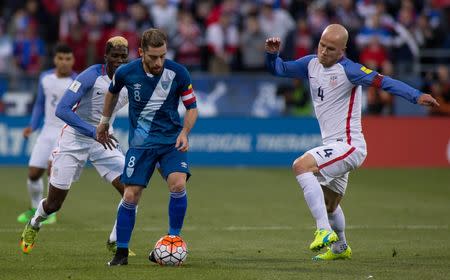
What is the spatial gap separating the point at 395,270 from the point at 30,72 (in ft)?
46.1

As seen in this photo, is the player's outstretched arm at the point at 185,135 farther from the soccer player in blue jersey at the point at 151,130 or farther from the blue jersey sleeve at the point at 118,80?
the blue jersey sleeve at the point at 118,80

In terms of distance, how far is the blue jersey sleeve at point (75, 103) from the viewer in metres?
10.1

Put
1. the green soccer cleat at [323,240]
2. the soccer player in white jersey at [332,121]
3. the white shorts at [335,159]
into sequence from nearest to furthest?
the green soccer cleat at [323,240] < the soccer player in white jersey at [332,121] < the white shorts at [335,159]

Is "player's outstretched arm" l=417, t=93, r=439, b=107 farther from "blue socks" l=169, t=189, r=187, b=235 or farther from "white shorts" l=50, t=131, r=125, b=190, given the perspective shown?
"white shorts" l=50, t=131, r=125, b=190

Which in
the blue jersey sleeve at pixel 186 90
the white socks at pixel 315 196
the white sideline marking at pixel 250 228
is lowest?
the white sideline marking at pixel 250 228

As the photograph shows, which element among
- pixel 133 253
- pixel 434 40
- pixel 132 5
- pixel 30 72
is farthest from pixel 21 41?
pixel 133 253

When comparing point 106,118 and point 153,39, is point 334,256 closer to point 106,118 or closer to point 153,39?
point 106,118

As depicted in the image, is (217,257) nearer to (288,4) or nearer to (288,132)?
(288,132)

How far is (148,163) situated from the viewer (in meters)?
9.42

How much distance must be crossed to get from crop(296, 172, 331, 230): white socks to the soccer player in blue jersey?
118 centimetres

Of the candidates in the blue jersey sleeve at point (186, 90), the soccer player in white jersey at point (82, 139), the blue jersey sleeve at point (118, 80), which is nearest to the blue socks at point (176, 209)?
the blue jersey sleeve at point (186, 90)

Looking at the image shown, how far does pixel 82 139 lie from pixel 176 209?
1748mm

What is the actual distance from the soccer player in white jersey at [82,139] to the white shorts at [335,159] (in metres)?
2.09

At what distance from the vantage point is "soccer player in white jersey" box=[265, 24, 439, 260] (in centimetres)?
967
